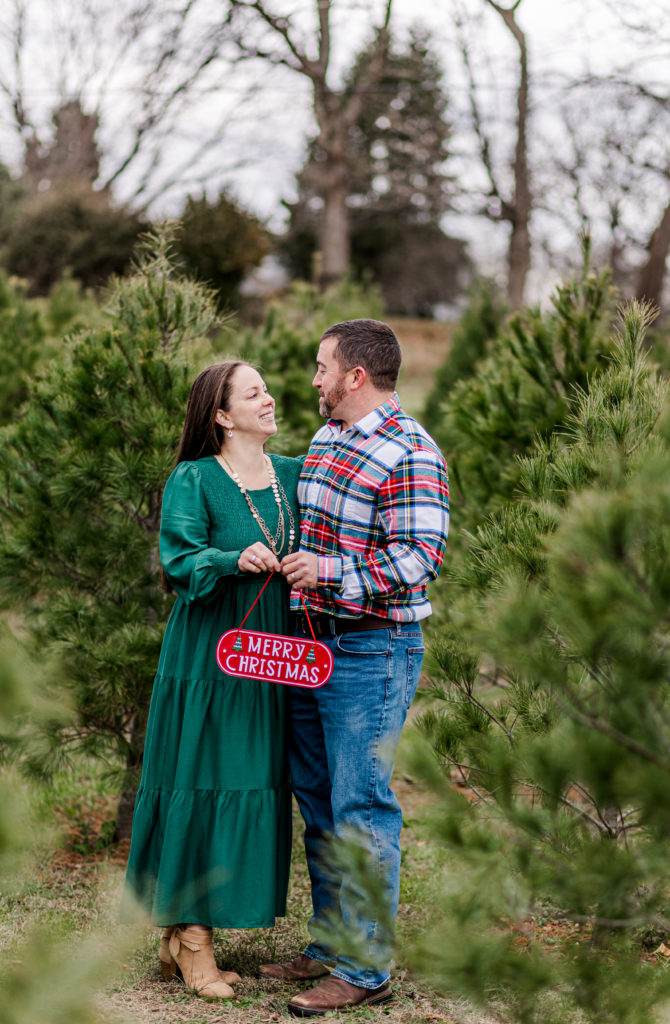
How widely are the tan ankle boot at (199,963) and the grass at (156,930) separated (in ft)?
0.12

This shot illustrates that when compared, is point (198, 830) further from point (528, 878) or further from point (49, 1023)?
point (49, 1023)

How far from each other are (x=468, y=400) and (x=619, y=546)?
3379 mm


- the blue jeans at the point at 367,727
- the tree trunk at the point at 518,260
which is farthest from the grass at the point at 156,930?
the tree trunk at the point at 518,260

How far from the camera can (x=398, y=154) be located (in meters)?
25.4

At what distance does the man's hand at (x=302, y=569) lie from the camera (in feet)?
8.73

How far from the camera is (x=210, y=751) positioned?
2883mm

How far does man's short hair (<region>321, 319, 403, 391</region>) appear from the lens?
285cm

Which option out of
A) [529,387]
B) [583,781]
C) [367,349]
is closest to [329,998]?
[583,781]

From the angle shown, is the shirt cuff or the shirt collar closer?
the shirt cuff

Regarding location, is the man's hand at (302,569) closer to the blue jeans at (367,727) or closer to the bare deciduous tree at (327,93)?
the blue jeans at (367,727)

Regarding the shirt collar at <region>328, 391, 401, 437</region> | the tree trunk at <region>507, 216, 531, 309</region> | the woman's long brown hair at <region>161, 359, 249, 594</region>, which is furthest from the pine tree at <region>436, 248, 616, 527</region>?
the tree trunk at <region>507, 216, 531, 309</region>

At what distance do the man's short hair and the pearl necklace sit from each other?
1.51 ft

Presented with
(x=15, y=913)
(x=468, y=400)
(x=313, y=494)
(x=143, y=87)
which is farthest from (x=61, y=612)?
(x=143, y=87)

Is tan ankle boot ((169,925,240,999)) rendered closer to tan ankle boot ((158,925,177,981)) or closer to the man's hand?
tan ankle boot ((158,925,177,981))
